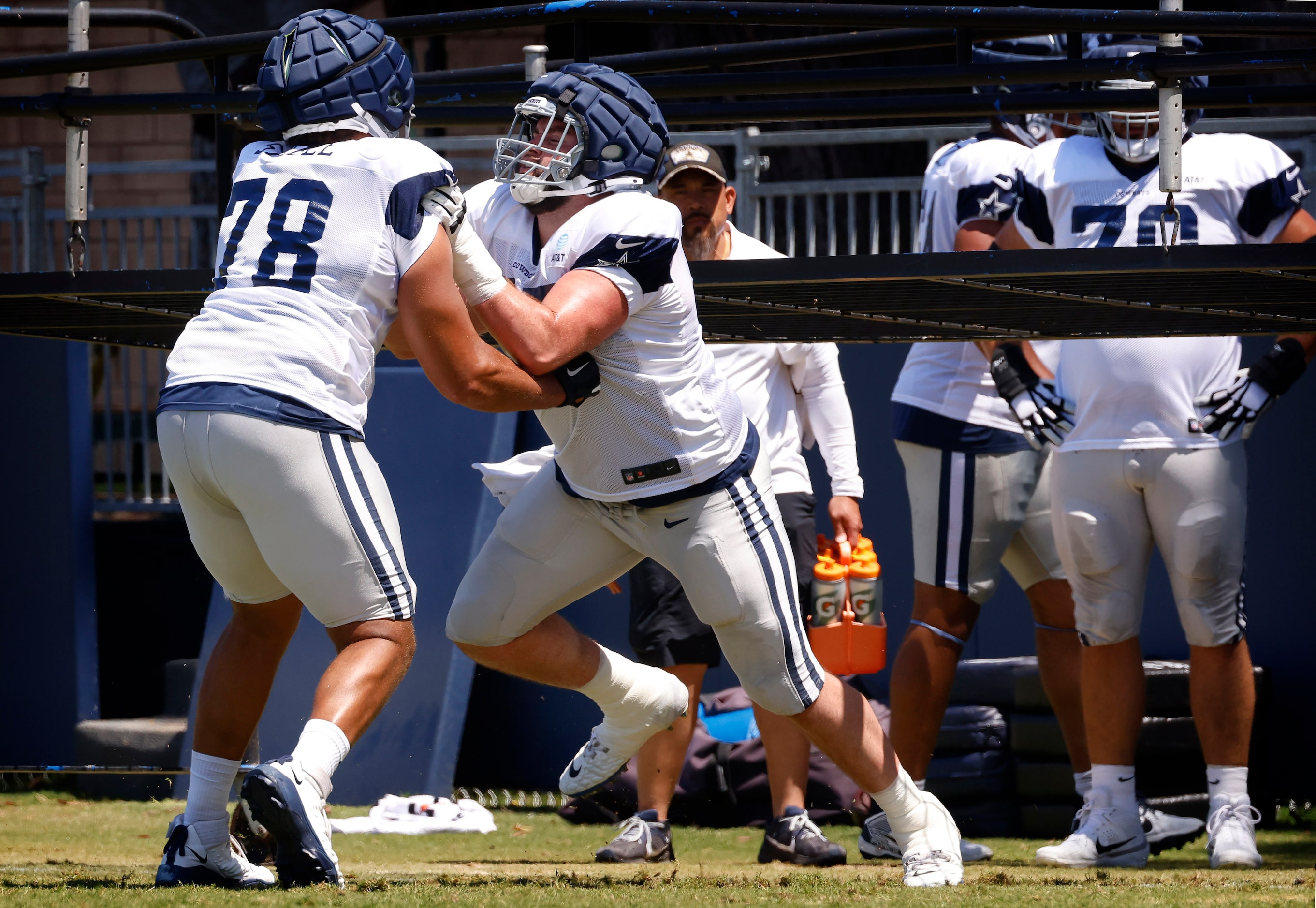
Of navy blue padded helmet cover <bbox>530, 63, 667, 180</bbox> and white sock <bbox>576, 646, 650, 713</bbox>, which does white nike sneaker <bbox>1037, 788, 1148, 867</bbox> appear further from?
navy blue padded helmet cover <bbox>530, 63, 667, 180</bbox>

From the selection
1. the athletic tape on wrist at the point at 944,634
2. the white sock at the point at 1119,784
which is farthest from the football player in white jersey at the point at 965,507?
the white sock at the point at 1119,784

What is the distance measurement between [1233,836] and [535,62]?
3.01 metres

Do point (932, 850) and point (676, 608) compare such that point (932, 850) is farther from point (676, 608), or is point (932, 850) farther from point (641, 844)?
point (676, 608)

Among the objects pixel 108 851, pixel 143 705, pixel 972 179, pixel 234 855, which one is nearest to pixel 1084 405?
pixel 972 179

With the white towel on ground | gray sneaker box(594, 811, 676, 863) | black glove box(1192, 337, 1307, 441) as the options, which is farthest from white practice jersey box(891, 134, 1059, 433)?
the white towel on ground

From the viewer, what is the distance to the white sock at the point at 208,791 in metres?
3.84

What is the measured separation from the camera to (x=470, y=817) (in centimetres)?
626

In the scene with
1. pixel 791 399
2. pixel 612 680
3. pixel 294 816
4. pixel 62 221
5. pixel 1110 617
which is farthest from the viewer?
pixel 62 221

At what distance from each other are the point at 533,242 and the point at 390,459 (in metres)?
3.43

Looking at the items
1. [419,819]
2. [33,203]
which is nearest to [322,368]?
[419,819]

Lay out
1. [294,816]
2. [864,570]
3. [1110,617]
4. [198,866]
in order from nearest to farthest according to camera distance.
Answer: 1. [294,816]
2. [198,866]
3. [1110,617]
4. [864,570]

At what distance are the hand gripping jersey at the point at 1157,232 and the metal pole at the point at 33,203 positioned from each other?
18.4 ft

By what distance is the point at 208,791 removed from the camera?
387 cm

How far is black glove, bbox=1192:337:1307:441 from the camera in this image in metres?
4.74
